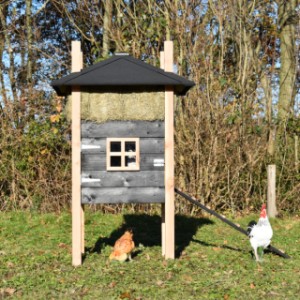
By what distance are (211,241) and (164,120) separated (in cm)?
267

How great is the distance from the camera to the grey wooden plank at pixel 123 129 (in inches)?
272

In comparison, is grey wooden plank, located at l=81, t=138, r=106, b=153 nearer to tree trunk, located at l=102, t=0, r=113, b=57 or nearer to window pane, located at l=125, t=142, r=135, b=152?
window pane, located at l=125, t=142, r=135, b=152

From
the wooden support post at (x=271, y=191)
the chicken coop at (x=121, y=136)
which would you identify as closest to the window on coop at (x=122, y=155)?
the chicken coop at (x=121, y=136)

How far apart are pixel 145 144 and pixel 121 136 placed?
0.35m

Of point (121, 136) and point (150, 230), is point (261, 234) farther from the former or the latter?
point (150, 230)

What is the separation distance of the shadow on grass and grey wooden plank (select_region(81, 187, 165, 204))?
111 centimetres

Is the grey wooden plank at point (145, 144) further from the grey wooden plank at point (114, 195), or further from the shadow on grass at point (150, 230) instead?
the shadow on grass at point (150, 230)

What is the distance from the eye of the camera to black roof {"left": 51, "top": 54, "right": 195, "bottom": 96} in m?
6.68

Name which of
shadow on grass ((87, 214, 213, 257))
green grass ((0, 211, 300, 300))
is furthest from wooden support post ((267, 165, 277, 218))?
shadow on grass ((87, 214, 213, 257))

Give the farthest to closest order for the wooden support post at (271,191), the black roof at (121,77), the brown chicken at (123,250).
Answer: the wooden support post at (271,191) → the brown chicken at (123,250) → the black roof at (121,77)

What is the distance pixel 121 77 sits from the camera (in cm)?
677

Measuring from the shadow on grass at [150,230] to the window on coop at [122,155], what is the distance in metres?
1.48

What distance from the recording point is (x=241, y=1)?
11.6 meters

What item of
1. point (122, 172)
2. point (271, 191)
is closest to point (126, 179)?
point (122, 172)
